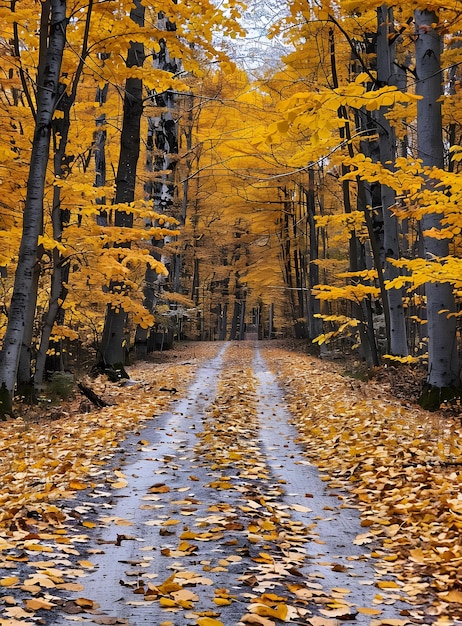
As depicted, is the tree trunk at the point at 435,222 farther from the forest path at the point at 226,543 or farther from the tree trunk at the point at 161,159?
the tree trunk at the point at 161,159

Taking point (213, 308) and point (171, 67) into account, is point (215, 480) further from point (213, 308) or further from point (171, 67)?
point (213, 308)

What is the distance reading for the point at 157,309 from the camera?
20438mm

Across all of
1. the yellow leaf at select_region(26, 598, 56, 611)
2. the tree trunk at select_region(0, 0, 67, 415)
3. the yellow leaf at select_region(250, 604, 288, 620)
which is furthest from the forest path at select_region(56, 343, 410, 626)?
the tree trunk at select_region(0, 0, 67, 415)

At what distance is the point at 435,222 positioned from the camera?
9.07 metres

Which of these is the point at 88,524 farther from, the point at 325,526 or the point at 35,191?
the point at 35,191

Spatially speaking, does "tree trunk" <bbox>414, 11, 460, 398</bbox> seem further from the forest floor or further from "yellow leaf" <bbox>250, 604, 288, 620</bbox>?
"yellow leaf" <bbox>250, 604, 288, 620</bbox>

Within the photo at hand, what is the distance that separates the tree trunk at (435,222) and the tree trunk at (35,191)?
18.2ft

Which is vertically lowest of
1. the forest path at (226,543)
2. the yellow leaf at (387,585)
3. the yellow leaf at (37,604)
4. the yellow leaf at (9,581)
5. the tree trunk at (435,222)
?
the yellow leaf at (387,585)

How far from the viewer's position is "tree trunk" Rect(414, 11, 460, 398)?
9.10 m

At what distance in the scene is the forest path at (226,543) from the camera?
330cm

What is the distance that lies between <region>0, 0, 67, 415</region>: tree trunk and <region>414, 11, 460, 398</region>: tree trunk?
5.54 m

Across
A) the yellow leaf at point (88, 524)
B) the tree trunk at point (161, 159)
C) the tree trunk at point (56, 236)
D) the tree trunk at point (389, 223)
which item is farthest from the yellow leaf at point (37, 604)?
the tree trunk at point (161, 159)

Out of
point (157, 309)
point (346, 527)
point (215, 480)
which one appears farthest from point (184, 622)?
point (157, 309)


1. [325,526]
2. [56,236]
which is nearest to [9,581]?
[325,526]
